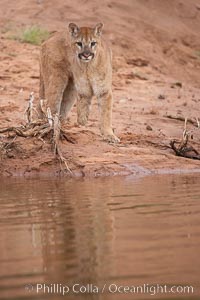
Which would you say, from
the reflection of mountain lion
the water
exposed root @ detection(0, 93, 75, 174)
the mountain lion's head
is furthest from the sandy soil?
the water

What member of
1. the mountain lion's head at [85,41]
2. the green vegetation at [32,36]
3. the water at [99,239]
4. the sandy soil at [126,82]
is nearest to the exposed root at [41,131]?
the sandy soil at [126,82]

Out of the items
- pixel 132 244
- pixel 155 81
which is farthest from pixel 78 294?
pixel 155 81

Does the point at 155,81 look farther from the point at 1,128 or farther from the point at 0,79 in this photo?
Result: the point at 1,128

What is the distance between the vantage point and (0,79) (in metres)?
15.7

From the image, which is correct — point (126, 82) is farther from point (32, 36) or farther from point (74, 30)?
point (74, 30)

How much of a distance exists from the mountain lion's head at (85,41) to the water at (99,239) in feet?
9.11

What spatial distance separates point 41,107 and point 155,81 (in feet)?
19.1

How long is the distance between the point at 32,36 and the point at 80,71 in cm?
595

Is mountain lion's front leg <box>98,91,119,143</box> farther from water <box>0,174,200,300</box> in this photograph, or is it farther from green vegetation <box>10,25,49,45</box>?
green vegetation <box>10,25,49,45</box>

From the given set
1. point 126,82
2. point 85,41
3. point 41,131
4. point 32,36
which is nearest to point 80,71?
point 85,41

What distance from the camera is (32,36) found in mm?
17828

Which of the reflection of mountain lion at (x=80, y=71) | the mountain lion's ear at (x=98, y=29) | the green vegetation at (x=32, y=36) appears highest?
the mountain lion's ear at (x=98, y=29)

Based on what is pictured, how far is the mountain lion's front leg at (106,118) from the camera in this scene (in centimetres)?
1210

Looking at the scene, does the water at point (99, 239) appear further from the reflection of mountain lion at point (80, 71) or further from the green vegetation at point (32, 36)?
the green vegetation at point (32, 36)
